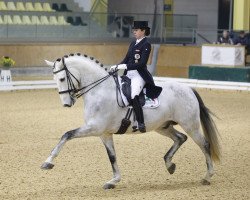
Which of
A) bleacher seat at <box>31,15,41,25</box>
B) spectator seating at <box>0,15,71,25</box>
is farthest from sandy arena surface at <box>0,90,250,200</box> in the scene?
bleacher seat at <box>31,15,41,25</box>

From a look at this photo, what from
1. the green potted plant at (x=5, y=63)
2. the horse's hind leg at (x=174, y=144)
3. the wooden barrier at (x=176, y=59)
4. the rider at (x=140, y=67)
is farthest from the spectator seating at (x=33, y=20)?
the rider at (x=140, y=67)

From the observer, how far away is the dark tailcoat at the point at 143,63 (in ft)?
28.6

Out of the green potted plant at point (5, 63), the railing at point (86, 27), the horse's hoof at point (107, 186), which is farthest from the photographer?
the railing at point (86, 27)

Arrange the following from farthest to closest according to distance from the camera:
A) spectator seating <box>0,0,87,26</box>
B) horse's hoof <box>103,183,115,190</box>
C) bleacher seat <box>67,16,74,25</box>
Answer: bleacher seat <box>67,16,74,25</box>
spectator seating <box>0,0,87,26</box>
horse's hoof <box>103,183,115,190</box>

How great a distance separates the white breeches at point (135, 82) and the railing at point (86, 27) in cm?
1620

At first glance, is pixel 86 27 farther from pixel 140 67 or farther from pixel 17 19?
pixel 140 67

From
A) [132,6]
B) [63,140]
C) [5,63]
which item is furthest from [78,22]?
[63,140]

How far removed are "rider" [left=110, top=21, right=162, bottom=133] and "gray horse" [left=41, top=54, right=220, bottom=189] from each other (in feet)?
0.43

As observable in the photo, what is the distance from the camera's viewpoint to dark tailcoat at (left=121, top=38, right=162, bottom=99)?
8721 millimetres

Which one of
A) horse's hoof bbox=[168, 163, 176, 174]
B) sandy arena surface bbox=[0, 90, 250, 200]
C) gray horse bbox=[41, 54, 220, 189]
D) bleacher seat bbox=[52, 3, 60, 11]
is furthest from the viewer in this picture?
bleacher seat bbox=[52, 3, 60, 11]

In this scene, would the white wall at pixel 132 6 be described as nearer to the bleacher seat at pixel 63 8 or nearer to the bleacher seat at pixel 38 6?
the bleacher seat at pixel 63 8

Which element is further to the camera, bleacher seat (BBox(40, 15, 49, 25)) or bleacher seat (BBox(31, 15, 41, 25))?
bleacher seat (BBox(40, 15, 49, 25))

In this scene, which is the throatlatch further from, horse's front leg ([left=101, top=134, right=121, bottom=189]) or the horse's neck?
the horse's neck

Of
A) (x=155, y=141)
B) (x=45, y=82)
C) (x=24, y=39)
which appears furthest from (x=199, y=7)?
(x=155, y=141)
